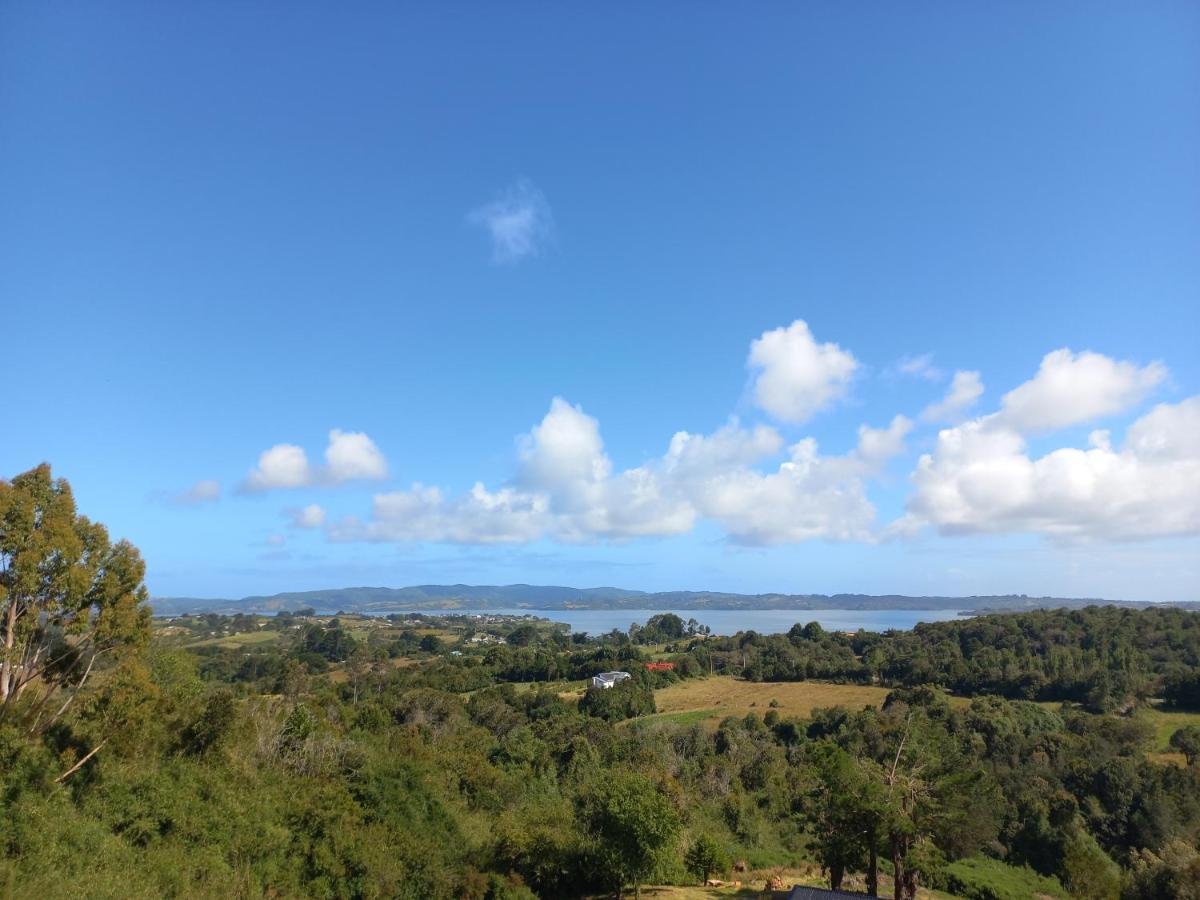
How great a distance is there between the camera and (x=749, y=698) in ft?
206

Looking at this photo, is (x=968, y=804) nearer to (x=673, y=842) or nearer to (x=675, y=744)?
(x=673, y=842)

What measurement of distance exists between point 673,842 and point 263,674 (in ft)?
216

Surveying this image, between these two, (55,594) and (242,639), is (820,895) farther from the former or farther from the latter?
(242,639)

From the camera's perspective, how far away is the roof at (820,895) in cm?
1501

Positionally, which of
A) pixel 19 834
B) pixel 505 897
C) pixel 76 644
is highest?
pixel 76 644

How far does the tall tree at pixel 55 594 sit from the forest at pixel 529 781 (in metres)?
0.05

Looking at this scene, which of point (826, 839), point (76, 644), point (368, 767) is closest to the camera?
point (76, 644)

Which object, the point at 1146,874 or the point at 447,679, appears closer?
the point at 1146,874

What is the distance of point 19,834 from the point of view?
12000 millimetres

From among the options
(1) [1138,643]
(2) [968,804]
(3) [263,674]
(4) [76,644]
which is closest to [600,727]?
(2) [968,804]

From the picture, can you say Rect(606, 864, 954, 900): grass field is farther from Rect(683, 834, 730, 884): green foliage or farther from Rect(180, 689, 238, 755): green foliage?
Rect(180, 689, 238, 755): green foliage

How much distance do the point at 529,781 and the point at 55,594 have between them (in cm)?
2651

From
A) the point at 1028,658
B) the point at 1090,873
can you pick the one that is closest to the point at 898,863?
the point at 1090,873

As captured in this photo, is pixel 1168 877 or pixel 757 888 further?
pixel 1168 877
